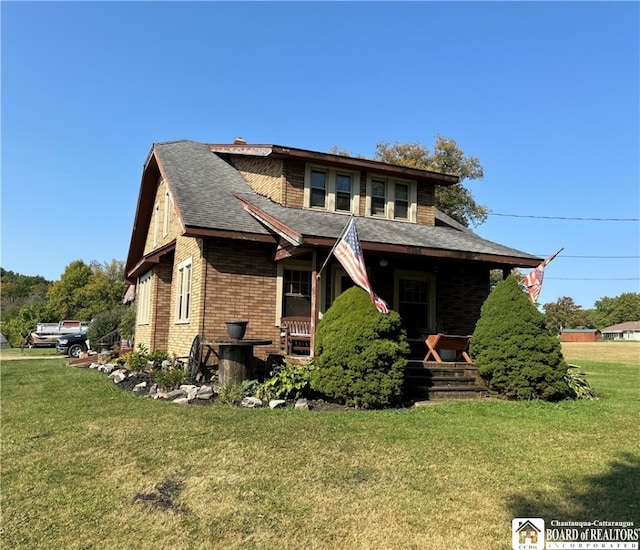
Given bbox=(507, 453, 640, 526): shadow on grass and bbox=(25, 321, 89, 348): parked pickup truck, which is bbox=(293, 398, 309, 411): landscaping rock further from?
bbox=(25, 321, 89, 348): parked pickup truck

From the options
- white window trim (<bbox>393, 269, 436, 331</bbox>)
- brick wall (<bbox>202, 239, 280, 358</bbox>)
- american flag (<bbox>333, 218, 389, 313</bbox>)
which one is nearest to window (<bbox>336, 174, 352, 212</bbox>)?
white window trim (<bbox>393, 269, 436, 331</bbox>)

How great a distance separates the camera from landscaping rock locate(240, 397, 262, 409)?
8.32 metres

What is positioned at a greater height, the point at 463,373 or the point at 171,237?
the point at 171,237

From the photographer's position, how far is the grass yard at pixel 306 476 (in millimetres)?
3836

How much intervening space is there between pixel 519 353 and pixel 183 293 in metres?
8.23

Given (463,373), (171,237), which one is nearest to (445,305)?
(463,373)

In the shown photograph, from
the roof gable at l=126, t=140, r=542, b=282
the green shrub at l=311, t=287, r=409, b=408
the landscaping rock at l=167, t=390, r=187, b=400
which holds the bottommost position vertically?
the landscaping rock at l=167, t=390, r=187, b=400

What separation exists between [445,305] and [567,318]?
3809 inches

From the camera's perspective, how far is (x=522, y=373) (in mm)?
9172

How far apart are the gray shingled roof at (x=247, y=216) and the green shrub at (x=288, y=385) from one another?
251cm

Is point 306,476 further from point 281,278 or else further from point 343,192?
point 343,192

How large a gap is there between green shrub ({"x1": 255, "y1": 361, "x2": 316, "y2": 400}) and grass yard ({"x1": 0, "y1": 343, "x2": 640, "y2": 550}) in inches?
33.3

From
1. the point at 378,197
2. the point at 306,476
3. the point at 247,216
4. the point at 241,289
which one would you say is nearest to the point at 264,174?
the point at 247,216

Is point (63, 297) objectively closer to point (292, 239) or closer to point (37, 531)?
point (292, 239)
